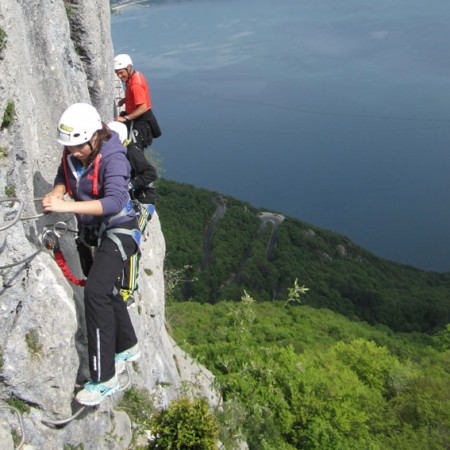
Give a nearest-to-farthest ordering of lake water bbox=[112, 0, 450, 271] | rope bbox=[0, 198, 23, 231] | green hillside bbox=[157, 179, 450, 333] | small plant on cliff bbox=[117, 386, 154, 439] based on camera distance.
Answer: rope bbox=[0, 198, 23, 231] → small plant on cliff bbox=[117, 386, 154, 439] → green hillside bbox=[157, 179, 450, 333] → lake water bbox=[112, 0, 450, 271]

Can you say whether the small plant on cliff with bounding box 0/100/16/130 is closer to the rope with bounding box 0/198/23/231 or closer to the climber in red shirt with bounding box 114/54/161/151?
the rope with bounding box 0/198/23/231

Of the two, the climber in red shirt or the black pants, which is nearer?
the black pants

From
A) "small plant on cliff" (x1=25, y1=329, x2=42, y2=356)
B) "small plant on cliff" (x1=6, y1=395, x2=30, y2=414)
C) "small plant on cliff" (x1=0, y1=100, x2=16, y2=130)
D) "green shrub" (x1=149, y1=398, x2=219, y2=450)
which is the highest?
"small plant on cliff" (x1=0, y1=100, x2=16, y2=130)

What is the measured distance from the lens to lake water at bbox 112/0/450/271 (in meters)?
75.4

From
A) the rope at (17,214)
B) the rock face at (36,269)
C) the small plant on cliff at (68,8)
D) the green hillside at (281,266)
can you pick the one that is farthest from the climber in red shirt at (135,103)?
the green hillside at (281,266)

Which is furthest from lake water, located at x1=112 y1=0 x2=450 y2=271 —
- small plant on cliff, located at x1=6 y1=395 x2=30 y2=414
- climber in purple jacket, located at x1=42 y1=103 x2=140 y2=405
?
small plant on cliff, located at x1=6 y1=395 x2=30 y2=414

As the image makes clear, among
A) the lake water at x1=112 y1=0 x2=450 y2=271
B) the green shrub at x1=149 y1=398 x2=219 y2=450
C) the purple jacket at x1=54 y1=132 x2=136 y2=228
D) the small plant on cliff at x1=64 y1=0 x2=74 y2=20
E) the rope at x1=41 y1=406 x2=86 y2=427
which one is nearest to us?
the purple jacket at x1=54 y1=132 x2=136 y2=228

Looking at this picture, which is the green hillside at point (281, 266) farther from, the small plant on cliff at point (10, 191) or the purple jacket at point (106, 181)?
the small plant on cliff at point (10, 191)

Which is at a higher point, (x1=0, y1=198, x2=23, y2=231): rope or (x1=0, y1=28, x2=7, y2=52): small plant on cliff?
(x1=0, y1=28, x2=7, y2=52): small plant on cliff

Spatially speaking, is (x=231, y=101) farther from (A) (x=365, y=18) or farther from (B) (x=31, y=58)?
(B) (x=31, y=58)

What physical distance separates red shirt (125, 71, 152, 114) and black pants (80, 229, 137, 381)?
3.67 meters

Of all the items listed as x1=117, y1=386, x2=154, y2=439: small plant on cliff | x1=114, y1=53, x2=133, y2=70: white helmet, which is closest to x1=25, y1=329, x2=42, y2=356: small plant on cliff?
x1=117, y1=386, x2=154, y2=439: small plant on cliff

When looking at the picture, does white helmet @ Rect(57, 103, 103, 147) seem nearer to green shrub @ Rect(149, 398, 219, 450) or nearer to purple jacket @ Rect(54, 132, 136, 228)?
purple jacket @ Rect(54, 132, 136, 228)

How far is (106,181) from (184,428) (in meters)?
3.71
